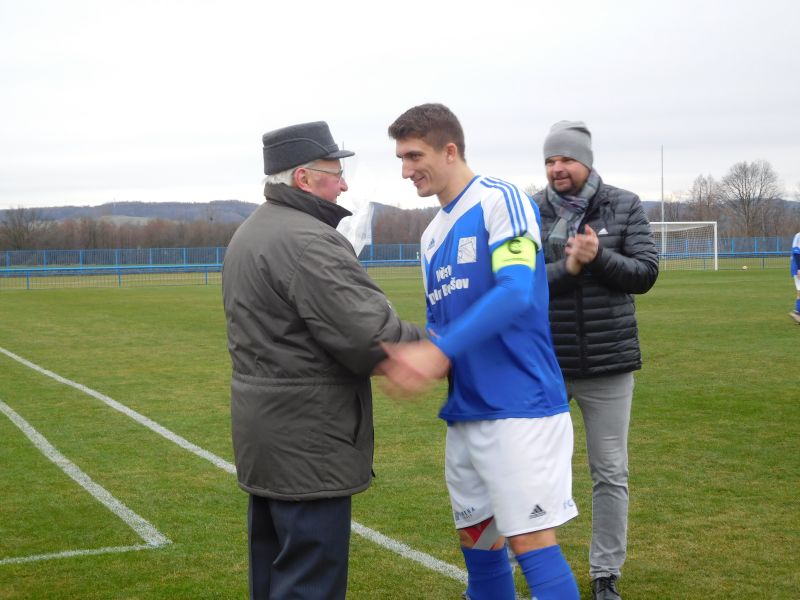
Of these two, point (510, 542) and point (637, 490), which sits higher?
point (510, 542)

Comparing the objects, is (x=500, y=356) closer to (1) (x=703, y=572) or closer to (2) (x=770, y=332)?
(1) (x=703, y=572)

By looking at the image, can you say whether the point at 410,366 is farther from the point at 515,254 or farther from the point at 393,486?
the point at 393,486

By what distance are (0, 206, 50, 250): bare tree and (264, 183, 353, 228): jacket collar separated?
68.6m

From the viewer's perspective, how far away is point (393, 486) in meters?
6.77

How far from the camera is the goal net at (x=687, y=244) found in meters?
A: 48.0

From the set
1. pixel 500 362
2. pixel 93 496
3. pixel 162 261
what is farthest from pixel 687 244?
pixel 500 362

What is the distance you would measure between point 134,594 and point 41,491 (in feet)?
7.79

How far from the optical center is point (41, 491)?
681 centimetres

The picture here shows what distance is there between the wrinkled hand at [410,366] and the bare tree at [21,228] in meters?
69.0

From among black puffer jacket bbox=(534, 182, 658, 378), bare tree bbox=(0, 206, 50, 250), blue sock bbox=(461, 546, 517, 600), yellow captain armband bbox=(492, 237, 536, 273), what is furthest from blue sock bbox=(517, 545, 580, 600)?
bare tree bbox=(0, 206, 50, 250)

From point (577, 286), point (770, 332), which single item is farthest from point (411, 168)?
point (770, 332)

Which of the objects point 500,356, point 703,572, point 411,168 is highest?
point 411,168

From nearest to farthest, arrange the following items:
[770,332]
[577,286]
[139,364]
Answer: [577,286] → [139,364] → [770,332]

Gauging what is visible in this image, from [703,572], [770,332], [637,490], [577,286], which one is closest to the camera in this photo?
[577,286]
